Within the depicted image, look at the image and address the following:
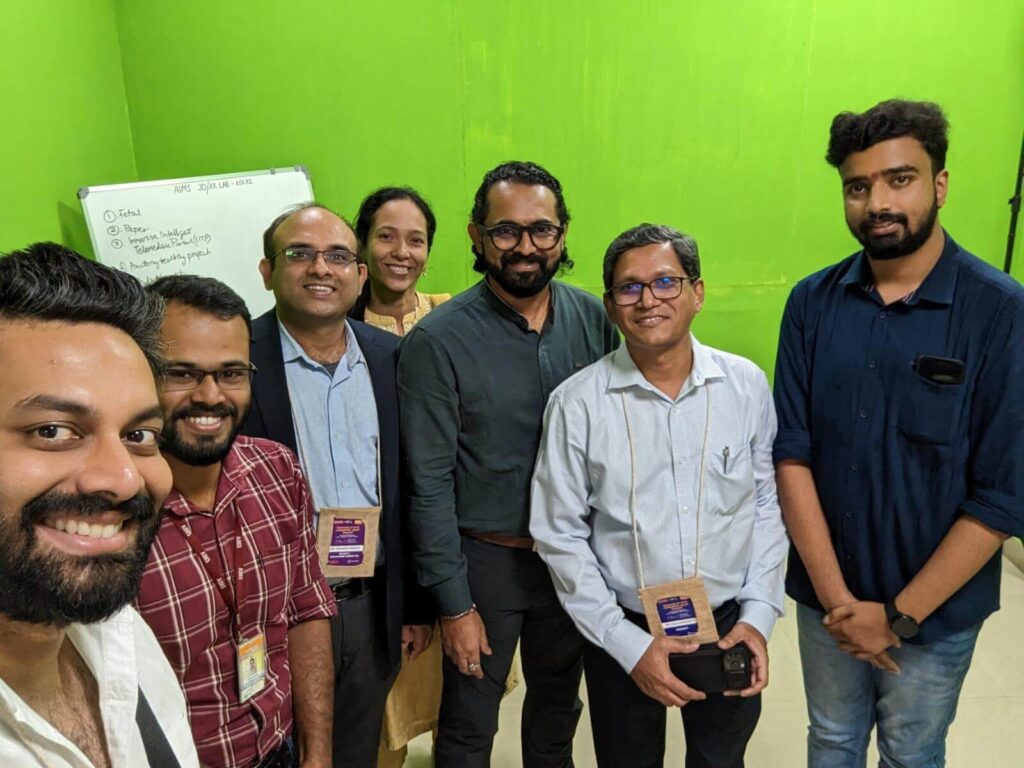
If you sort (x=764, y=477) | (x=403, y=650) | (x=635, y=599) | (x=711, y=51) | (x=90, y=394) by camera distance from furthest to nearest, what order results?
1. (x=711, y=51)
2. (x=403, y=650)
3. (x=764, y=477)
4. (x=635, y=599)
5. (x=90, y=394)

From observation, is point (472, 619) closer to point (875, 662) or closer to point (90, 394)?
point (875, 662)

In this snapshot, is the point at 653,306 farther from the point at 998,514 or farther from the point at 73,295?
the point at 73,295

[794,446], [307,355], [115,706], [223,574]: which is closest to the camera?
[115,706]

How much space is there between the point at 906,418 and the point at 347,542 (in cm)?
137

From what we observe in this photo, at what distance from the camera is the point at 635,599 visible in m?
1.51

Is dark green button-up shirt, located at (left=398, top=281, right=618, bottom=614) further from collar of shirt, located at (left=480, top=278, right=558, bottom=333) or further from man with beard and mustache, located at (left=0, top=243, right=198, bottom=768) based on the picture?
man with beard and mustache, located at (left=0, top=243, right=198, bottom=768)

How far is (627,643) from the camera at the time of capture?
4.78 ft

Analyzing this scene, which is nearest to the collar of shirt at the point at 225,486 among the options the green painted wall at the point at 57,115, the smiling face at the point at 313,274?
the smiling face at the point at 313,274

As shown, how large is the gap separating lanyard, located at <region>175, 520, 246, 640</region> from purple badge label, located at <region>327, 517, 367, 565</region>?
38 cm

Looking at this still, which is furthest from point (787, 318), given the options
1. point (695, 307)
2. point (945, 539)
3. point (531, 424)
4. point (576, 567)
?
point (576, 567)

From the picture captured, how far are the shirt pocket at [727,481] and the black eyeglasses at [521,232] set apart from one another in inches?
27.0

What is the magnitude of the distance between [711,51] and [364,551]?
120 inches

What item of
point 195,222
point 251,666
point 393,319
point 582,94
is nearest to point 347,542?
point 251,666

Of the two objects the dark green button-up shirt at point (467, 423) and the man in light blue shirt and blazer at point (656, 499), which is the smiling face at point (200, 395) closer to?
the dark green button-up shirt at point (467, 423)
